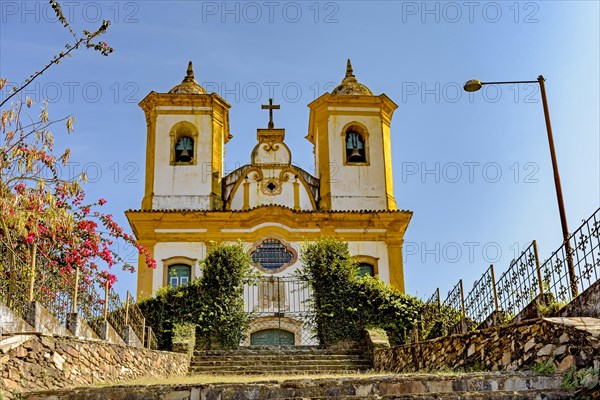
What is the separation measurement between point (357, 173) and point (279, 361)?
13347 mm

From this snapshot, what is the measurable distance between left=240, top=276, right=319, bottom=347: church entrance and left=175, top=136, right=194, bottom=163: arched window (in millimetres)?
7347

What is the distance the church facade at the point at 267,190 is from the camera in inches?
1000

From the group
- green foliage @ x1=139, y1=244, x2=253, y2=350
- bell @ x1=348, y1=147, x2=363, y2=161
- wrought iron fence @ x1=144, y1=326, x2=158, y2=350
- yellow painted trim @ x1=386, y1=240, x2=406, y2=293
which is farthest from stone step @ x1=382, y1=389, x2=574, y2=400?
bell @ x1=348, y1=147, x2=363, y2=161

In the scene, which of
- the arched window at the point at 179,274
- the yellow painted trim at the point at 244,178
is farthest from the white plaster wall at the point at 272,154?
the arched window at the point at 179,274

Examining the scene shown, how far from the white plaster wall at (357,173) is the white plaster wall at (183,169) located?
433cm

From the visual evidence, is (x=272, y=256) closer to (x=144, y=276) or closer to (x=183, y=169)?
(x=144, y=276)

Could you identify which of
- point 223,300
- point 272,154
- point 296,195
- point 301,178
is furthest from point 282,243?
point 223,300

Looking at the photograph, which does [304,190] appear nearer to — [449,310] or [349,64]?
[349,64]

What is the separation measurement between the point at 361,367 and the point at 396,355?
51.7 inches

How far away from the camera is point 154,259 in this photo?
25125mm

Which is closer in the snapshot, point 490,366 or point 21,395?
point 21,395

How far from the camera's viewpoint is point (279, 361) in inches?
612

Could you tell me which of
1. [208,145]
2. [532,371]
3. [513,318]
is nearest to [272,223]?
[208,145]

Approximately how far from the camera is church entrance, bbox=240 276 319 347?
→ 2217 centimetres
